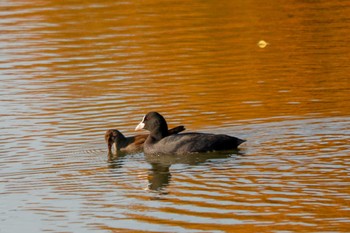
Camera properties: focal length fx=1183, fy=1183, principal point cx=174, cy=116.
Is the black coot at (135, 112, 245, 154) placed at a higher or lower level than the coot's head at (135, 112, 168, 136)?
lower

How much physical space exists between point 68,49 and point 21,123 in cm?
762

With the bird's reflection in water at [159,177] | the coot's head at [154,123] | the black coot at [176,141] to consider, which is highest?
the coot's head at [154,123]

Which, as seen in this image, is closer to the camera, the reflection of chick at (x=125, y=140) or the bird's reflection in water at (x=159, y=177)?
the bird's reflection in water at (x=159, y=177)

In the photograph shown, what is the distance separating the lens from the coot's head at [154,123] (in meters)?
17.2

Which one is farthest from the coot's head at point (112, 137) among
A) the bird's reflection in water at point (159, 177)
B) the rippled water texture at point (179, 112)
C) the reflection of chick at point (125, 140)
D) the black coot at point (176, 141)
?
the bird's reflection in water at point (159, 177)

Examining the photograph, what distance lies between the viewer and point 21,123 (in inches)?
733

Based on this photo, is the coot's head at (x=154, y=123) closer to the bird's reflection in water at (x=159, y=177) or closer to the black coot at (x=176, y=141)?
the black coot at (x=176, y=141)

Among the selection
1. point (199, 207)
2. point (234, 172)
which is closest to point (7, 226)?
point (199, 207)

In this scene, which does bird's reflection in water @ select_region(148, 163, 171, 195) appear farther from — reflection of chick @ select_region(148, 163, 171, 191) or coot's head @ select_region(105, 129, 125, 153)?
coot's head @ select_region(105, 129, 125, 153)

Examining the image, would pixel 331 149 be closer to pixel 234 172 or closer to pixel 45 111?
pixel 234 172

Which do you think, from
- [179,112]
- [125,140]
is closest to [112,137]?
[125,140]

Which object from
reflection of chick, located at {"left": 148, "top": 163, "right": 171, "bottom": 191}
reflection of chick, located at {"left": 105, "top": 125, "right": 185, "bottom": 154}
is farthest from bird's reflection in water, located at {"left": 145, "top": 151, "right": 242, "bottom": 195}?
reflection of chick, located at {"left": 105, "top": 125, "right": 185, "bottom": 154}

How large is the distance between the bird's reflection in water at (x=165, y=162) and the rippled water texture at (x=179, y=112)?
0.11 ft

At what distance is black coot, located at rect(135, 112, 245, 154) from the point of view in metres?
16.2
